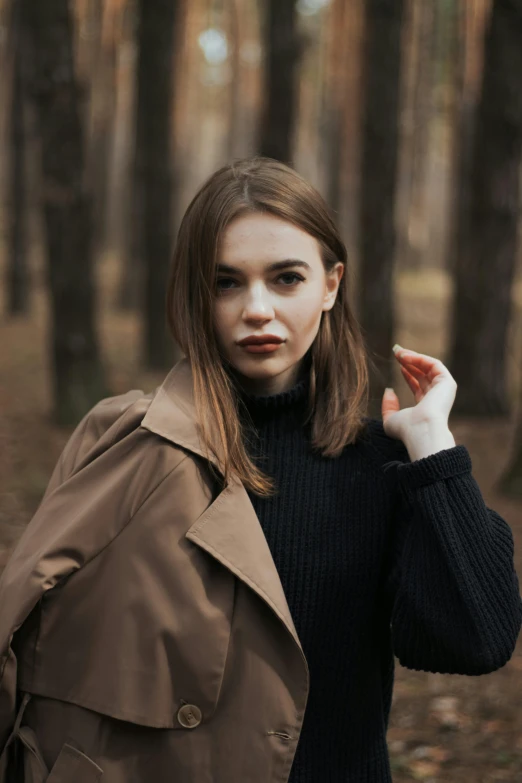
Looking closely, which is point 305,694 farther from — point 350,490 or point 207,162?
point 207,162

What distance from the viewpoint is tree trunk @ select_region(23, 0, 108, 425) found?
8625 millimetres

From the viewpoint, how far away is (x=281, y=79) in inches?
396

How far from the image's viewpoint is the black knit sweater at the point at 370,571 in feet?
6.84

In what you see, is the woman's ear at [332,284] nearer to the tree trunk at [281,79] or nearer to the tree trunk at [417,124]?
the tree trunk at [281,79]

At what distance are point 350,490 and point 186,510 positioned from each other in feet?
1.53

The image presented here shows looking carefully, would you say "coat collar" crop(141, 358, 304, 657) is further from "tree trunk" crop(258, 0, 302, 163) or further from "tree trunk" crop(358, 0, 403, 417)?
"tree trunk" crop(258, 0, 302, 163)

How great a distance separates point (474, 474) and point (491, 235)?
9.68 ft

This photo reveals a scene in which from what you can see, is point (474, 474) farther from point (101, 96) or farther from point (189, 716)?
point (101, 96)

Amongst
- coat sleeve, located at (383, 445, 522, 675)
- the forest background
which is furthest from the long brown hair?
the forest background

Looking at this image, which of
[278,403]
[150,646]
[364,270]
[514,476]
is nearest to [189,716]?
[150,646]

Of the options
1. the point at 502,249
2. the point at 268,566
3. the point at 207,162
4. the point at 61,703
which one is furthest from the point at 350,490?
the point at 207,162

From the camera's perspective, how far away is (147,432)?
2102mm

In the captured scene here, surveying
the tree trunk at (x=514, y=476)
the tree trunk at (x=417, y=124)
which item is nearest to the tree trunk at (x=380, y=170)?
the tree trunk at (x=514, y=476)

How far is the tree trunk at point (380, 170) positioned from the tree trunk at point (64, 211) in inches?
112
